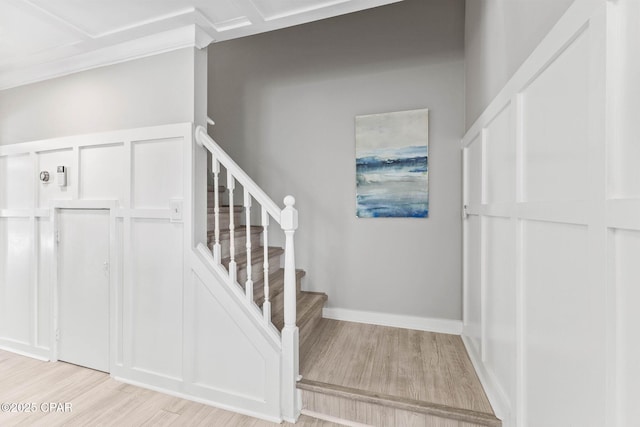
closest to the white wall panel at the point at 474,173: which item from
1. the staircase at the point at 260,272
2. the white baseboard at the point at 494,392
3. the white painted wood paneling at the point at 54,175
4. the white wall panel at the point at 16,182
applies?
the white baseboard at the point at 494,392

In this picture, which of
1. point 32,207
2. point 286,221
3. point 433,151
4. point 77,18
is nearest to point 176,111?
point 77,18

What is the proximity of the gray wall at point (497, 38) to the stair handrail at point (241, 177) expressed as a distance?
4.88ft

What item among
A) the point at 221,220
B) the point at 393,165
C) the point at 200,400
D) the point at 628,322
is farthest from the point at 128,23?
the point at 628,322

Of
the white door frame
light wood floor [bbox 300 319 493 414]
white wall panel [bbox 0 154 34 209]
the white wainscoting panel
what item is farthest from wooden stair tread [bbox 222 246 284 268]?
white wall panel [bbox 0 154 34 209]

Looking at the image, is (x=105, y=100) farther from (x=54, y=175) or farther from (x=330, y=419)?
(x=330, y=419)

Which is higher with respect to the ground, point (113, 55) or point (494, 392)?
point (113, 55)

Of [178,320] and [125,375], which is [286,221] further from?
[125,375]

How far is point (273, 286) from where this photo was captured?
249cm

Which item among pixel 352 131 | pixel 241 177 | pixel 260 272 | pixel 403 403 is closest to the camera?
pixel 403 403

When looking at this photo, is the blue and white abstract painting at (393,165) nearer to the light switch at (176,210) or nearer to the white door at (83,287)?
the light switch at (176,210)

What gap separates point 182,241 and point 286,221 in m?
0.80

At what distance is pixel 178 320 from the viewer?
205cm

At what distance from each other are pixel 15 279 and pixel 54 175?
44.4 inches

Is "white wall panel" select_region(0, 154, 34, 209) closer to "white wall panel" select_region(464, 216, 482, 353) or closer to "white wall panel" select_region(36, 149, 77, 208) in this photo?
"white wall panel" select_region(36, 149, 77, 208)
